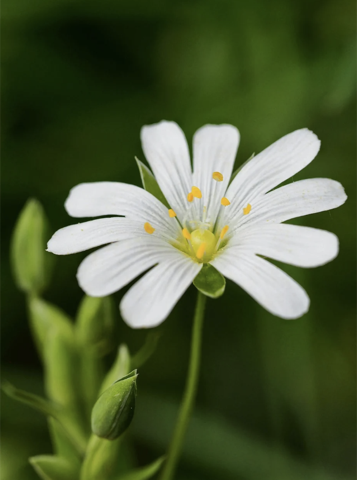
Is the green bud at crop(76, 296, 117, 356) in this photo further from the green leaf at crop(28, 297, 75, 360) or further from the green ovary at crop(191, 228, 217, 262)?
the green ovary at crop(191, 228, 217, 262)

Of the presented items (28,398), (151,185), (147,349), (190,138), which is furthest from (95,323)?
(190,138)

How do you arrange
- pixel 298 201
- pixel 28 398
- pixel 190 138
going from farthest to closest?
pixel 190 138 < pixel 28 398 < pixel 298 201

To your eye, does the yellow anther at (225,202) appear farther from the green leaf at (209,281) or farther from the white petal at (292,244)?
the green leaf at (209,281)

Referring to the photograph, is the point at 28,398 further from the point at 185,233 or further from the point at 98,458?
the point at 185,233

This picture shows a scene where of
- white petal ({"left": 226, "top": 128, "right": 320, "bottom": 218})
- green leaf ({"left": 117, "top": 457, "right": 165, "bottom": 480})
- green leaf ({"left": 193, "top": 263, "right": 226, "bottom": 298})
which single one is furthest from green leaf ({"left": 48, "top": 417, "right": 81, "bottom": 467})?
white petal ({"left": 226, "top": 128, "right": 320, "bottom": 218})

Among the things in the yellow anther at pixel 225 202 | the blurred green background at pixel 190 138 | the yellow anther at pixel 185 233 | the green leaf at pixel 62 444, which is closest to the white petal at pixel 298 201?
the yellow anther at pixel 225 202

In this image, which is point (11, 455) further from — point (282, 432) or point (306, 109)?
point (306, 109)

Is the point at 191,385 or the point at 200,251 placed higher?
the point at 200,251
